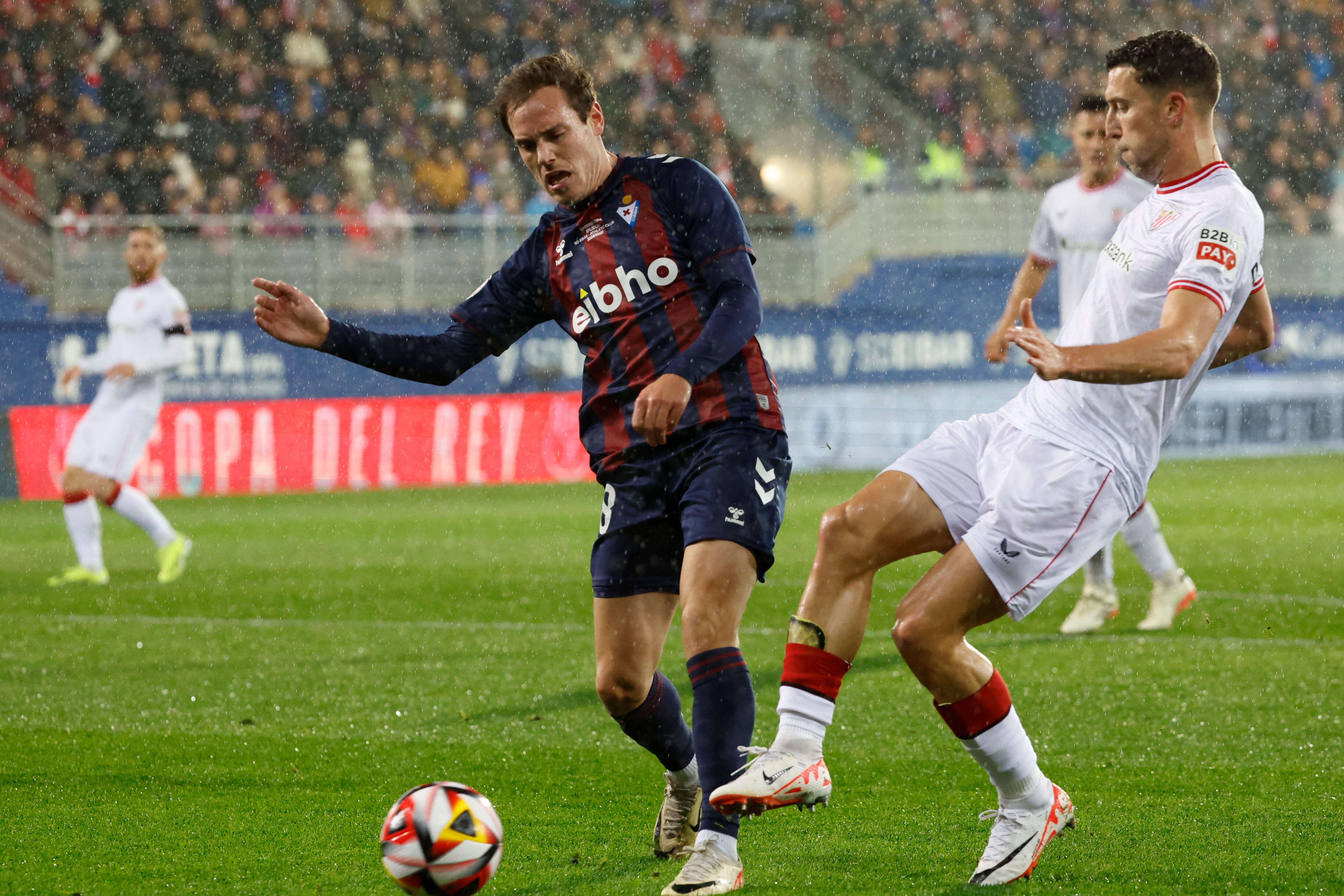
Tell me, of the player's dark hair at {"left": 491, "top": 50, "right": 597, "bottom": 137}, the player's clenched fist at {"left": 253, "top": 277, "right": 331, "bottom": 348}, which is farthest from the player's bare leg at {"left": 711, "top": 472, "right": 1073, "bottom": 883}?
the player's clenched fist at {"left": 253, "top": 277, "right": 331, "bottom": 348}

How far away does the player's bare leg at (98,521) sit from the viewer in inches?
385

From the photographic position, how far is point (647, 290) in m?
3.77

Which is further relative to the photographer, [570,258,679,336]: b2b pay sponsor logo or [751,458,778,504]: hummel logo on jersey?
[570,258,679,336]: b2b pay sponsor logo

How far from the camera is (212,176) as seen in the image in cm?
1909

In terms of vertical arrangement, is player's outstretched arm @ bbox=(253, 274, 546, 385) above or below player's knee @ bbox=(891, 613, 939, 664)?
above

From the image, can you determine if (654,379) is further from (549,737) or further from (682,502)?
(549,737)

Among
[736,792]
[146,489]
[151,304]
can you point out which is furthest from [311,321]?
[146,489]

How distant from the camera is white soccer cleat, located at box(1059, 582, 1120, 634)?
735cm

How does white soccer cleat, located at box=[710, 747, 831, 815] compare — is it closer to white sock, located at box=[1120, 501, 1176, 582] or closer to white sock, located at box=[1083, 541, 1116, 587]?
white sock, located at box=[1120, 501, 1176, 582]

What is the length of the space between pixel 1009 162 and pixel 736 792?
21.5 m

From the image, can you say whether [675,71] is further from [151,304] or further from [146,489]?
[151,304]

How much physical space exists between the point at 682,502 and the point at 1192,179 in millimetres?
1357

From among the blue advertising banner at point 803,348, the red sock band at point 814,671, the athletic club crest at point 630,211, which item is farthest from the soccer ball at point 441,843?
the blue advertising banner at point 803,348

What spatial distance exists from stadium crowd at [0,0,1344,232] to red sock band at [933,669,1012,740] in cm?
1679
